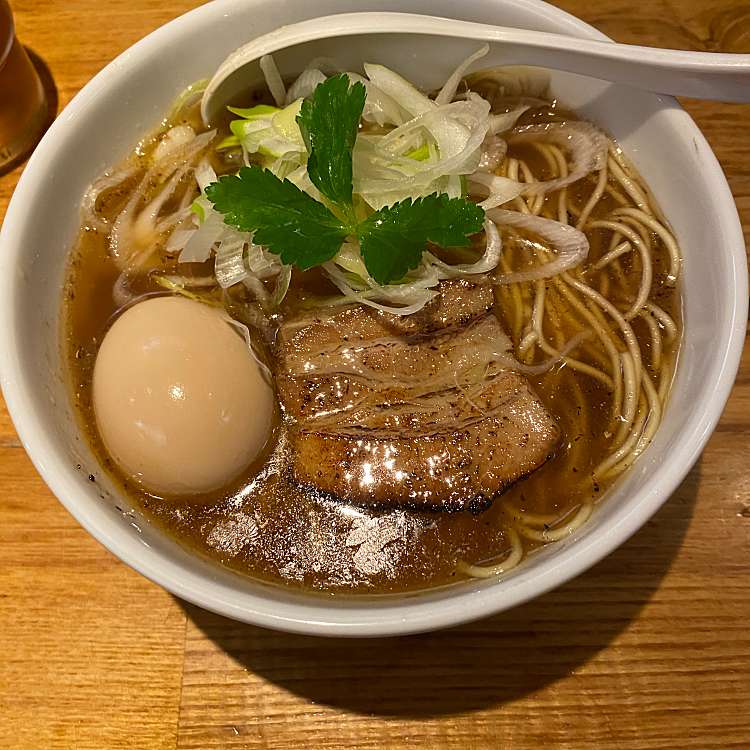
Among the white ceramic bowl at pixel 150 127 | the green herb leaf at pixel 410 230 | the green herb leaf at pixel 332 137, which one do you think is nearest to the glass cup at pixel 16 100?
the white ceramic bowl at pixel 150 127

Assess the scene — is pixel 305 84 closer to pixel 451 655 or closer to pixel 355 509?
pixel 355 509

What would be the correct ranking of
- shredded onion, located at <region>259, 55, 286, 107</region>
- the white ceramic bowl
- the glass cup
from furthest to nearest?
the glass cup → shredded onion, located at <region>259, 55, 286, 107</region> → the white ceramic bowl

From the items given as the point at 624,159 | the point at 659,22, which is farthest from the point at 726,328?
the point at 659,22

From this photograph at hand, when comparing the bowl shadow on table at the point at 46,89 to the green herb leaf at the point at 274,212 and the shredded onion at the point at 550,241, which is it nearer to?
the green herb leaf at the point at 274,212

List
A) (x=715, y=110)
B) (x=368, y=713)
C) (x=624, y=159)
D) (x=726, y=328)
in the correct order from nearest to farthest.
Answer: (x=726, y=328)
(x=368, y=713)
(x=624, y=159)
(x=715, y=110)

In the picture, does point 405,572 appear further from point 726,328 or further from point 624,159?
point 624,159

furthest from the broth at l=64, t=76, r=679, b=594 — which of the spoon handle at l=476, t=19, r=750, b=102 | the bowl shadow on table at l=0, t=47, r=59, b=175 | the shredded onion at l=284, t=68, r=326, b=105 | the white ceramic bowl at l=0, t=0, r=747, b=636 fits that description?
the bowl shadow on table at l=0, t=47, r=59, b=175

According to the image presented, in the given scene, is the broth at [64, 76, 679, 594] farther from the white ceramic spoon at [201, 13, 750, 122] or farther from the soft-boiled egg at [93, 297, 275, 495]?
the white ceramic spoon at [201, 13, 750, 122]

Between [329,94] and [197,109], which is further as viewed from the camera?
[197,109]
